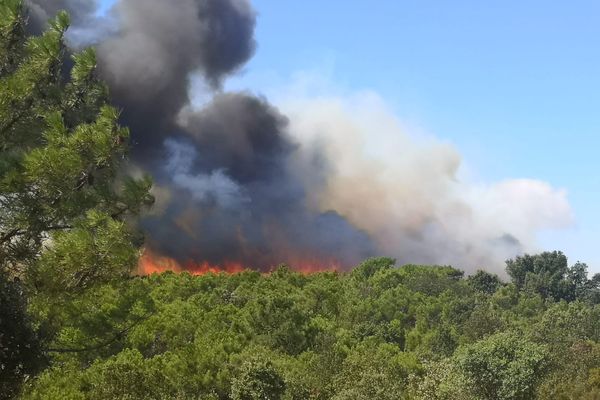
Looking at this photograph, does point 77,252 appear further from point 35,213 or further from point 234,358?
point 234,358

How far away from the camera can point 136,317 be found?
30.2m

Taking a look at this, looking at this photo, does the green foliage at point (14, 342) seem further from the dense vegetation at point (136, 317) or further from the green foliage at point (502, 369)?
the green foliage at point (502, 369)

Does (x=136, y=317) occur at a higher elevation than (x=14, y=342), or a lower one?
higher

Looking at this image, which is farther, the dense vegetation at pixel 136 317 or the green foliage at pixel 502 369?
the green foliage at pixel 502 369

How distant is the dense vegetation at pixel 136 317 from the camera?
64.5ft

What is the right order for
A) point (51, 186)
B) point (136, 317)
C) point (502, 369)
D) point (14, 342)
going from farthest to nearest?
point (502, 369) < point (136, 317) < point (51, 186) < point (14, 342)

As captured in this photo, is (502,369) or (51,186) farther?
(502,369)

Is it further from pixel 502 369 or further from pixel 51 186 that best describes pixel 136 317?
pixel 502 369

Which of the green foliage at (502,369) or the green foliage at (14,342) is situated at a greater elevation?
the green foliage at (502,369)

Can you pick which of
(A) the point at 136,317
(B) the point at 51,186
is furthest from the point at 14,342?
(A) the point at 136,317

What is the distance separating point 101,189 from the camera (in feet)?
70.5

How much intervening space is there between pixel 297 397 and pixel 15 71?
4030cm

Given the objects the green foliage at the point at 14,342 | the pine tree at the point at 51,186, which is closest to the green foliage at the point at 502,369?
the pine tree at the point at 51,186

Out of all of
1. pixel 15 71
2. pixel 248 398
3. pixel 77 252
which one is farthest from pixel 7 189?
pixel 248 398
